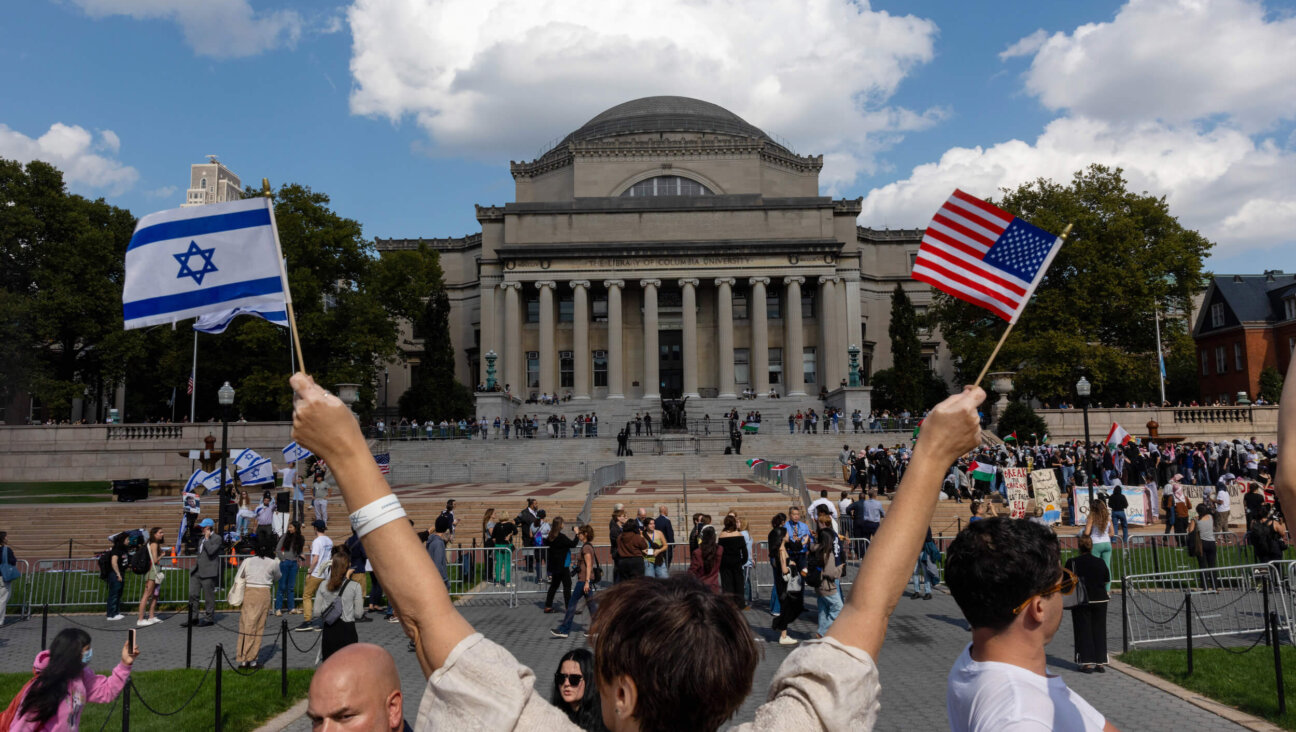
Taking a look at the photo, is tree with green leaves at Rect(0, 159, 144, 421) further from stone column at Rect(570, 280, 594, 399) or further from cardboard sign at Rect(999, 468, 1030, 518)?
cardboard sign at Rect(999, 468, 1030, 518)

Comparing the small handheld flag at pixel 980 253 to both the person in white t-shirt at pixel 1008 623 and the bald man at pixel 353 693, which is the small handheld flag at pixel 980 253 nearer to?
the person in white t-shirt at pixel 1008 623

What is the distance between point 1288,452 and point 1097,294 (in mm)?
49198

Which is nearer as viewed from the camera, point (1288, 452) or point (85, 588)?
point (1288, 452)

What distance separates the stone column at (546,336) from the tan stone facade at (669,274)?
0.10 metres

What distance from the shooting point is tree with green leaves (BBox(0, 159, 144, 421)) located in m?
43.2

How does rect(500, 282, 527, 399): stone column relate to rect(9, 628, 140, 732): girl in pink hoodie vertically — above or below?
above

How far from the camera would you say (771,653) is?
12.2 m

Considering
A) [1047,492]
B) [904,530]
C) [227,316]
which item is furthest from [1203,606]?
[227,316]

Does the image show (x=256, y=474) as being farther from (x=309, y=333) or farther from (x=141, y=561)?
(x=309, y=333)

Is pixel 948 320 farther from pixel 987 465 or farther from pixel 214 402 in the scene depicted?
pixel 214 402

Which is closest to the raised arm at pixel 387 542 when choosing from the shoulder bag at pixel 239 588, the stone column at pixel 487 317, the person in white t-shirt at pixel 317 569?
the shoulder bag at pixel 239 588

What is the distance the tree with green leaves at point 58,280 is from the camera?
43219 mm

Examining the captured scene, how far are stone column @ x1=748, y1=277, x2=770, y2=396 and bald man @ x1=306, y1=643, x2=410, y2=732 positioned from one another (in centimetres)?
5804

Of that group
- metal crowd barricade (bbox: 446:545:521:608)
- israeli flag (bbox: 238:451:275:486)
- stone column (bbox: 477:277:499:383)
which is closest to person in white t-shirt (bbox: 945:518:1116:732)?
metal crowd barricade (bbox: 446:545:521:608)
